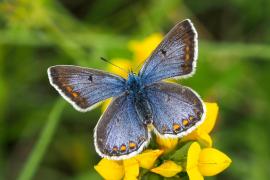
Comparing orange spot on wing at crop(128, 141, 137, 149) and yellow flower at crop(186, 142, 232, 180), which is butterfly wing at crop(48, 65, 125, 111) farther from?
yellow flower at crop(186, 142, 232, 180)

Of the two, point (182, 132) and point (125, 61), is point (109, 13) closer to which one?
point (125, 61)

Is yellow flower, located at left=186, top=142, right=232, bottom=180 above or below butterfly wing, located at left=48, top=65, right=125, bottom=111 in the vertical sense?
below

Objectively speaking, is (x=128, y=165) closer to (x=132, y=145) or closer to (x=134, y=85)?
(x=132, y=145)

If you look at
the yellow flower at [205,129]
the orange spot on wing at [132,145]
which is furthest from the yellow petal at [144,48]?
the orange spot on wing at [132,145]

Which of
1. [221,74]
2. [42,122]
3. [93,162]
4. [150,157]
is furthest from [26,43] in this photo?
[150,157]

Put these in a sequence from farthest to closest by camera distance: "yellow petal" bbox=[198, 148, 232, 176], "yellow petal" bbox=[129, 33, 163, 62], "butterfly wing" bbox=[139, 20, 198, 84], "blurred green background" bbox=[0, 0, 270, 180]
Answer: "blurred green background" bbox=[0, 0, 270, 180]
"yellow petal" bbox=[129, 33, 163, 62]
"butterfly wing" bbox=[139, 20, 198, 84]
"yellow petal" bbox=[198, 148, 232, 176]

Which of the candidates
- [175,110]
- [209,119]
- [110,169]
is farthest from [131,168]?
→ [209,119]

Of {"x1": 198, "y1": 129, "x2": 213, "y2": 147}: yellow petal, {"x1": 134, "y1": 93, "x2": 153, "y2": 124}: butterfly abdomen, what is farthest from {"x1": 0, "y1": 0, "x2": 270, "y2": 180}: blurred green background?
{"x1": 198, "y1": 129, "x2": 213, "y2": 147}: yellow petal

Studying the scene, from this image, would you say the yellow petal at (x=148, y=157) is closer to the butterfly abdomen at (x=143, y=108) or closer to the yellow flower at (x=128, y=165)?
the yellow flower at (x=128, y=165)
